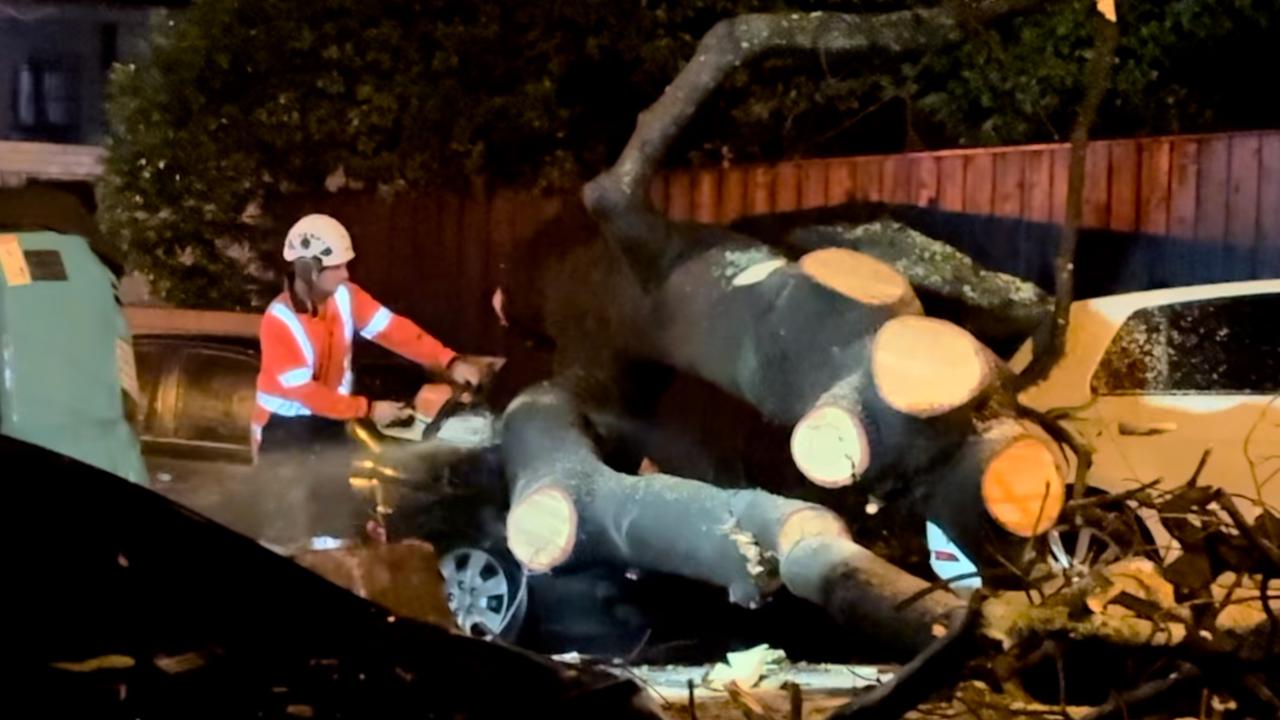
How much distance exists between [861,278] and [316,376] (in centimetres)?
236

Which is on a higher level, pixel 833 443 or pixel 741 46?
pixel 741 46

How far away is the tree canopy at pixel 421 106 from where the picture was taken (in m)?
7.25

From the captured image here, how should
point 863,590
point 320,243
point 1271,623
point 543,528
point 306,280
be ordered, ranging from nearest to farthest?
point 1271,623 → point 863,590 → point 543,528 → point 306,280 → point 320,243

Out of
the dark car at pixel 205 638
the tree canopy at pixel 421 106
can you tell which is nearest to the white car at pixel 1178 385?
the tree canopy at pixel 421 106

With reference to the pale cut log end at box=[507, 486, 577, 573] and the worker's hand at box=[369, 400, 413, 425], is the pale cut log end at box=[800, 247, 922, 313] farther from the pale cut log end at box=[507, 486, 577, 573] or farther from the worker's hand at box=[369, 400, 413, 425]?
the worker's hand at box=[369, 400, 413, 425]

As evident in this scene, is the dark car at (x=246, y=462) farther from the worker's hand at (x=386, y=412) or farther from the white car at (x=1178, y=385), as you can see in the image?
the white car at (x=1178, y=385)

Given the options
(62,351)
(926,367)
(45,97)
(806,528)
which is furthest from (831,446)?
(45,97)

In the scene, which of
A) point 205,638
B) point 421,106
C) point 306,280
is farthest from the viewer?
point 421,106

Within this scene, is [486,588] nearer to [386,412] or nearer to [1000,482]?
[386,412]

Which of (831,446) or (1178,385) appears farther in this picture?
(1178,385)

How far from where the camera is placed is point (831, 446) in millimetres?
4867

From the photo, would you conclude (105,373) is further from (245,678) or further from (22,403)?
(245,678)

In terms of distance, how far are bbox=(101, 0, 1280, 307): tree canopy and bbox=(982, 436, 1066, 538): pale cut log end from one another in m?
2.62

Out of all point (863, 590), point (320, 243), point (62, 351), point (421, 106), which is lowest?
point (863, 590)
